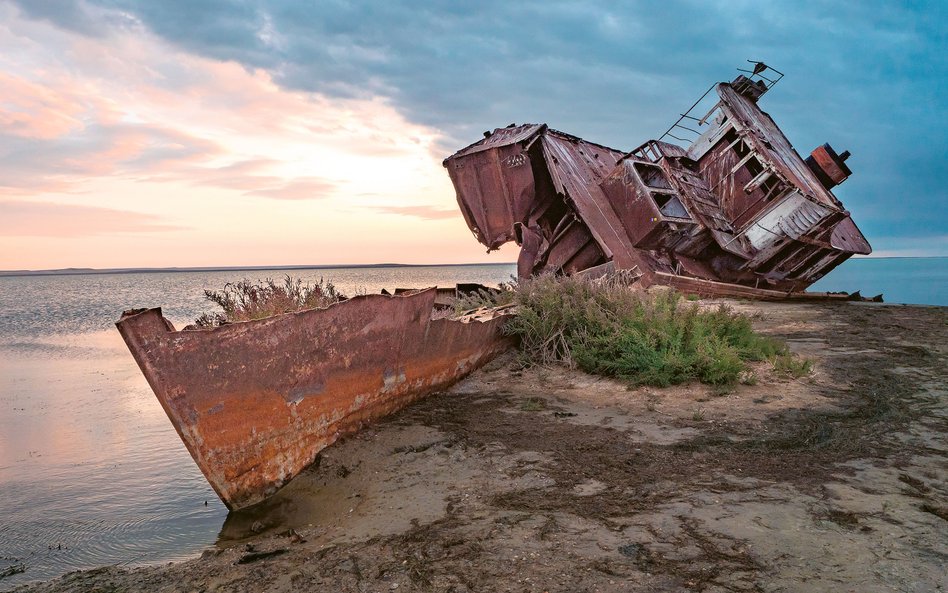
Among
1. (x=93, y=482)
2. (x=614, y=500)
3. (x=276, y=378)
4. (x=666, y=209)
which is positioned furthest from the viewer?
(x=666, y=209)

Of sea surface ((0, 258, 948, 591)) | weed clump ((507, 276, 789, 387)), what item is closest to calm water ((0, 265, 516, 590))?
A: sea surface ((0, 258, 948, 591))

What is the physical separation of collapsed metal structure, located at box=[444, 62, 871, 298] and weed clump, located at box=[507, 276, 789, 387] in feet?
10.5

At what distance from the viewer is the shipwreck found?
4059mm

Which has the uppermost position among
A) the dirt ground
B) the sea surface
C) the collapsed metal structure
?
the collapsed metal structure

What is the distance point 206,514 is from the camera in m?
4.16

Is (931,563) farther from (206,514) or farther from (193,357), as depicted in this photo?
(206,514)

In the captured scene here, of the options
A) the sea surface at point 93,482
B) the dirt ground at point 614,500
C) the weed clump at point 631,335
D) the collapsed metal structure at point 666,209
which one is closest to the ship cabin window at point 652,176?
the collapsed metal structure at point 666,209

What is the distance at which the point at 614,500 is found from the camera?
324cm

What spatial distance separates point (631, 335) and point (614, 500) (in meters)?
3.08

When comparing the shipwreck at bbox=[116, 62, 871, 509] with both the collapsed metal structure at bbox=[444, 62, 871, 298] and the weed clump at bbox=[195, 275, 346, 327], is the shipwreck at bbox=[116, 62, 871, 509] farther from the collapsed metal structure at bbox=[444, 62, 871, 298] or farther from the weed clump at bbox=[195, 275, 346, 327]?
the weed clump at bbox=[195, 275, 346, 327]

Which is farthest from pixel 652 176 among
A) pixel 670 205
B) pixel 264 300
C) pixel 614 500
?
pixel 614 500

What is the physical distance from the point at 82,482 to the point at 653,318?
528cm

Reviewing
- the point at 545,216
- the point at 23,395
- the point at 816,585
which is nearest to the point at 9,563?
the point at 816,585

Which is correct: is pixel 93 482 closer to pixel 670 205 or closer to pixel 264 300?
pixel 264 300
